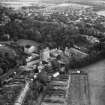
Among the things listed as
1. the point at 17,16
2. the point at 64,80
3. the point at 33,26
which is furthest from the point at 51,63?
the point at 17,16

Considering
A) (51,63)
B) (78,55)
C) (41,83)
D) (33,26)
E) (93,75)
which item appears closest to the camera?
(41,83)

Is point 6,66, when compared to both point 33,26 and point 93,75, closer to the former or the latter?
point 93,75

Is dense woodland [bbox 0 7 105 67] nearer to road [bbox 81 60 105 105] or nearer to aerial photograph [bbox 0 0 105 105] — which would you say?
aerial photograph [bbox 0 0 105 105]

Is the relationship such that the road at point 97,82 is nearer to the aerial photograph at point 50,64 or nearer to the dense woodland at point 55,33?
the aerial photograph at point 50,64

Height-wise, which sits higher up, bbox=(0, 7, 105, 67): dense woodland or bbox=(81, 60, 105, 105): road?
bbox=(0, 7, 105, 67): dense woodland

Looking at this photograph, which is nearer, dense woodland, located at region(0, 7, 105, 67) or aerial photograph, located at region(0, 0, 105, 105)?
aerial photograph, located at region(0, 0, 105, 105)

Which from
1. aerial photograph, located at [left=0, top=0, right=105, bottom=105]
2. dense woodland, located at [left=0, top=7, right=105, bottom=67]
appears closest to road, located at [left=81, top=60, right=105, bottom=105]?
aerial photograph, located at [left=0, top=0, right=105, bottom=105]

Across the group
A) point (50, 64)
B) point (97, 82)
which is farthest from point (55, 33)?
point (97, 82)
